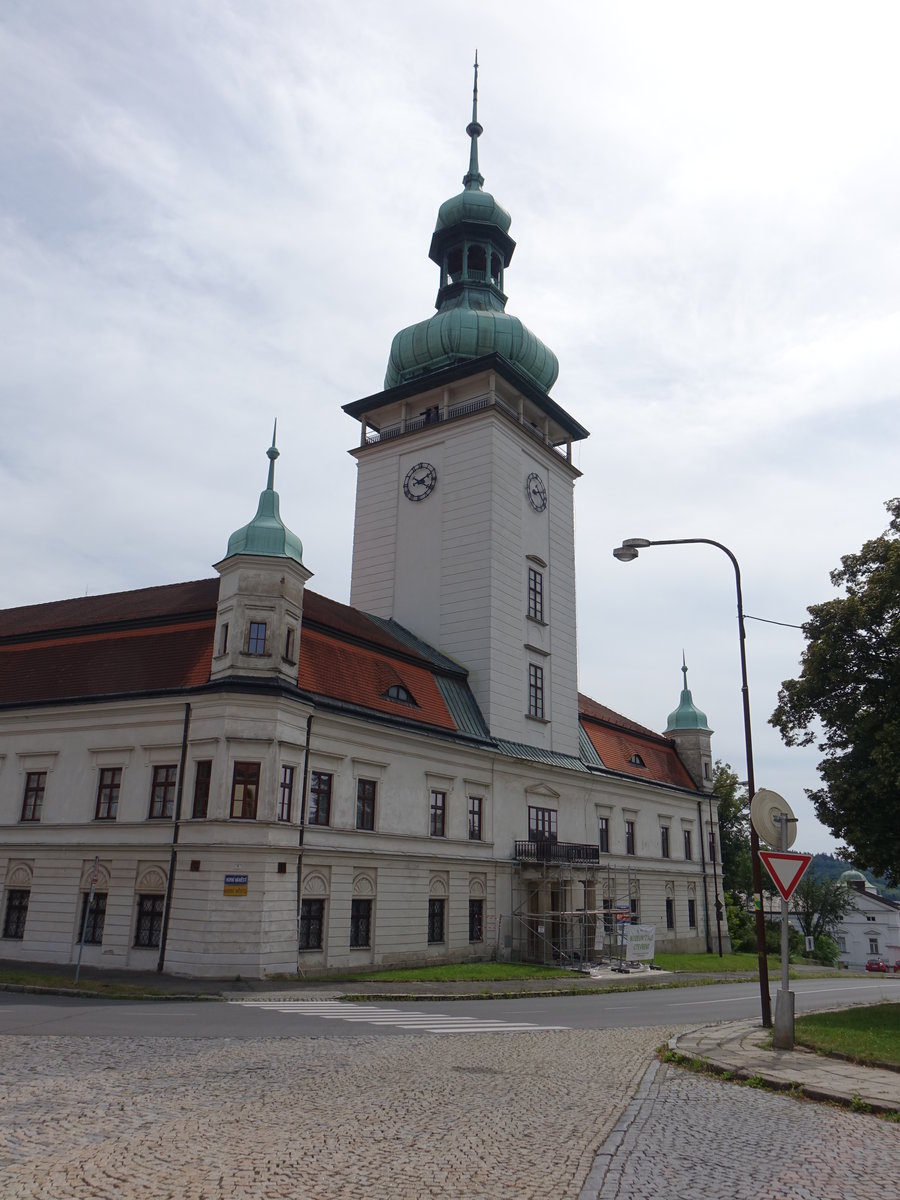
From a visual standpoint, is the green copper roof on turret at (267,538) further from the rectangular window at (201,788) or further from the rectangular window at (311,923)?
the rectangular window at (311,923)

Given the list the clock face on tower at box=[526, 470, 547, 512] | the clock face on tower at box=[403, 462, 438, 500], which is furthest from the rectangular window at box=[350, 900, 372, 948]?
the clock face on tower at box=[526, 470, 547, 512]

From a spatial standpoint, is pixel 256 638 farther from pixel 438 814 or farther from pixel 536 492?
pixel 536 492

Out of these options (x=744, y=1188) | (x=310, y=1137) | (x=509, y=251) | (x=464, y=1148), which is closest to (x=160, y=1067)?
(x=310, y=1137)

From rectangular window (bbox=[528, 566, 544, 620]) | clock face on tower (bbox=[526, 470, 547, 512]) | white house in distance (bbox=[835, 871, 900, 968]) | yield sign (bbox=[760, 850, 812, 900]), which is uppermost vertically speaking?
clock face on tower (bbox=[526, 470, 547, 512])

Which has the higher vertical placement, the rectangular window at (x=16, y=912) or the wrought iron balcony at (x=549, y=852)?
the wrought iron balcony at (x=549, y=852)

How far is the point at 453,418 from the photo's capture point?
150ft

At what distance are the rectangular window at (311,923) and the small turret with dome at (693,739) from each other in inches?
1401

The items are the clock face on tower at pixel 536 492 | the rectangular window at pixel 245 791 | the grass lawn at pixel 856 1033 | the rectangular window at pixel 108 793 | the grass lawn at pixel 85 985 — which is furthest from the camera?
the clock face on tower at pixel 536 492

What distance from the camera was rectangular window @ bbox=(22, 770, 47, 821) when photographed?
29.9 meters

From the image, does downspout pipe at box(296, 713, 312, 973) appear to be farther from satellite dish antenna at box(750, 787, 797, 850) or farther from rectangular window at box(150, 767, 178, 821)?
satellite dish antenna at box(750, 787, 797, 850)

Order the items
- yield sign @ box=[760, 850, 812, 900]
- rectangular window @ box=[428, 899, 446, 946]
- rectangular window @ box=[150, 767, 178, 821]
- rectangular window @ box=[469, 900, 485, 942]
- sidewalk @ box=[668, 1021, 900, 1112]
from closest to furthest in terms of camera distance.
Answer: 1. sidewalk @ box=[668, 1021, 900, 1112]
2. yield sign @ box=[760, 850, 812, 900]
3. rectangular window @ box=[150, 767, 178, 821]
4. rectangular window @ box=[428, 899, 446, 946]
5. rectangular window @ box=[469, 900, 485, 942]

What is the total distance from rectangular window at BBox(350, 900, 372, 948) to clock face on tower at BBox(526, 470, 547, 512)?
917 inches

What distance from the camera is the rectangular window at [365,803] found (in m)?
30.8

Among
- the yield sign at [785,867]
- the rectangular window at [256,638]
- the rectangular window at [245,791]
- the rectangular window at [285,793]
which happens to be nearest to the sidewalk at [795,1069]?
the yield sign at [785,867]
